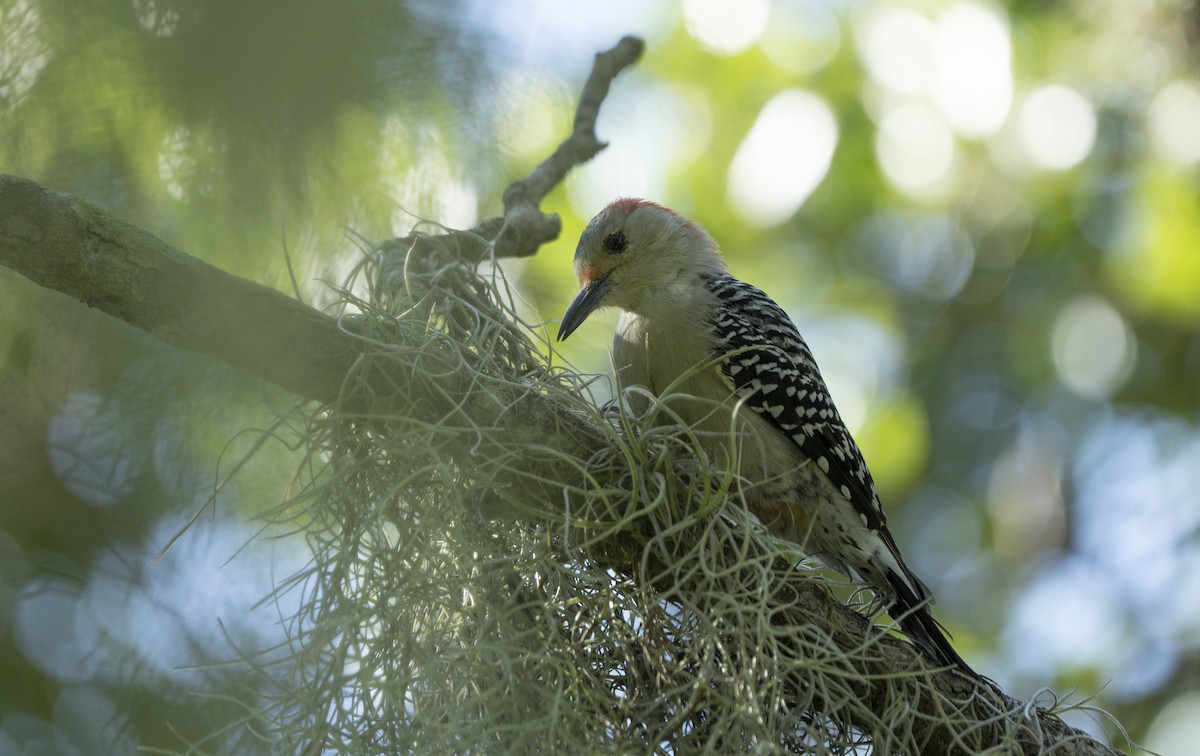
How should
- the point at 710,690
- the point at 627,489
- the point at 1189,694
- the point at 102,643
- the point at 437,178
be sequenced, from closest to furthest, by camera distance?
the point at 710,690 < the point at 627,489 < the point at 437,178 < the point at 102,643 < the point at 1189,694

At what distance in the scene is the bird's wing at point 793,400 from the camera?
114 inches

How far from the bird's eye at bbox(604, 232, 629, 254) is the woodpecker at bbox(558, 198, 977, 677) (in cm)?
16

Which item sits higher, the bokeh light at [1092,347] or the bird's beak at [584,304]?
the bokeh light at [1092,347]

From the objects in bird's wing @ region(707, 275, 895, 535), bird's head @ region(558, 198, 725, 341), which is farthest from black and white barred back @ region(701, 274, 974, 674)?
bird's head @ region(558, 198, 725, 341)

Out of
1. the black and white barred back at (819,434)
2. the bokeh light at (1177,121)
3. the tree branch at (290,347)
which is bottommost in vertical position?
the tree branch at (290,347)

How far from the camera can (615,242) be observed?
3328mm

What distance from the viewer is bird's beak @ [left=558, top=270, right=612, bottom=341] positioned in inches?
122

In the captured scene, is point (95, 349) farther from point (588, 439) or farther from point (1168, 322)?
point (1168, 322)

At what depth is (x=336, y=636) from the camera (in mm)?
1963

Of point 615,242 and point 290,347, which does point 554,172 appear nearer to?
point 615,242

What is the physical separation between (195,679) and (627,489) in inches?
39.0

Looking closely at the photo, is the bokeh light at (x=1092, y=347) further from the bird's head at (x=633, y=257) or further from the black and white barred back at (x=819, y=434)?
the black and white barred back at (x=819, y=434)

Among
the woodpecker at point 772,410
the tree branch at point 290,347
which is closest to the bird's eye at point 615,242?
the woodpecker at point 772,410

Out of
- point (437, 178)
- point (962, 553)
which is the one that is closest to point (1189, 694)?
point (962, 553)
